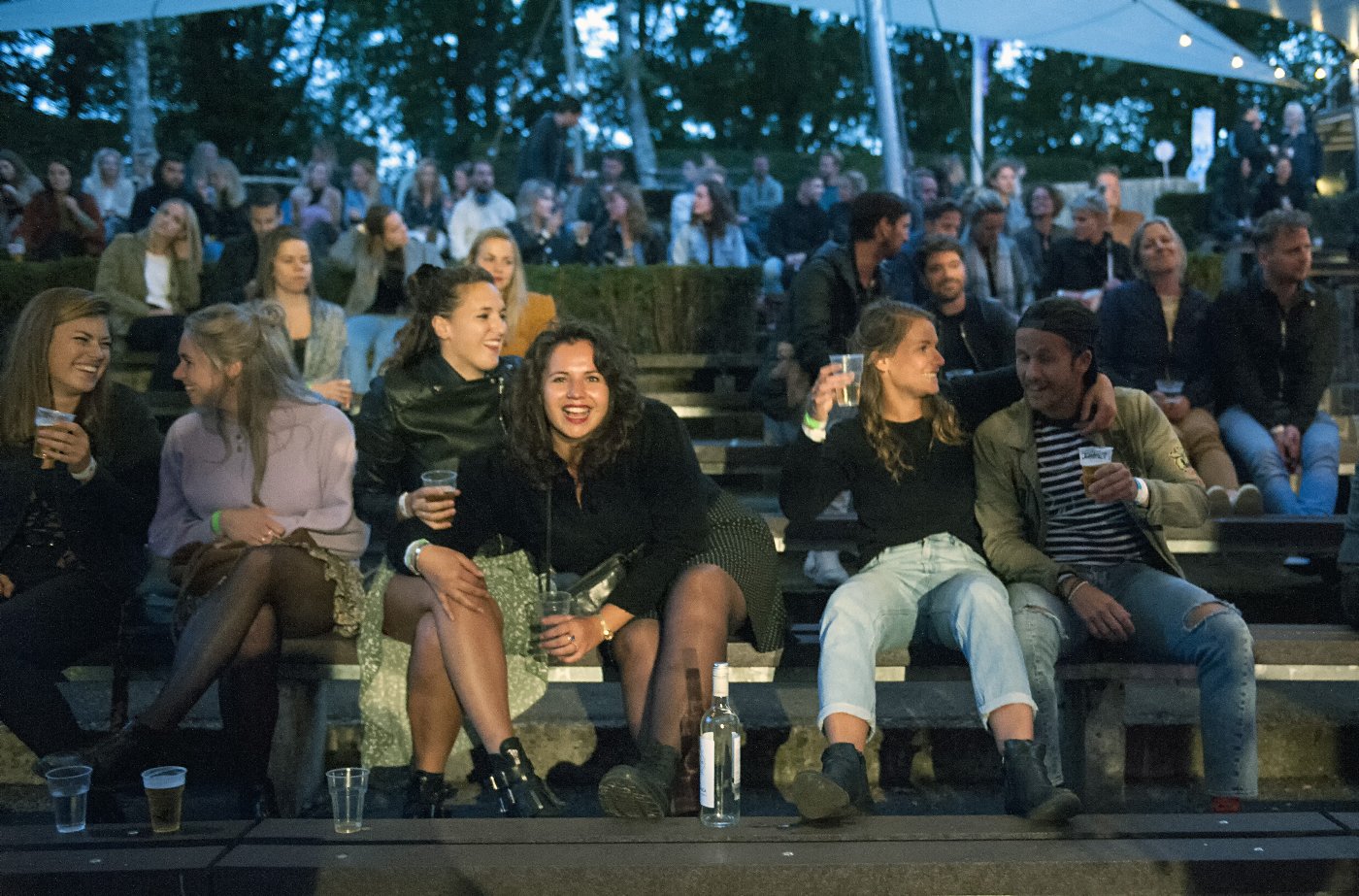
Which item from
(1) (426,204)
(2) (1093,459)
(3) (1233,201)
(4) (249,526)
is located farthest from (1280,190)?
(4) (249,526)

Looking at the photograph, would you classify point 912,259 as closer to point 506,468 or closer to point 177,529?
point 506,468

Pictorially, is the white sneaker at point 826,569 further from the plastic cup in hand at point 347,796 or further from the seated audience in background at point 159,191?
the seated audience in background at point 159,191

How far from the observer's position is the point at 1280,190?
1502 cm

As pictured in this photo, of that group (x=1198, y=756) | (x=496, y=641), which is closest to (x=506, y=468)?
(x=496, y=641)

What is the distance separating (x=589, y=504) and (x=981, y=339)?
8.34 feet

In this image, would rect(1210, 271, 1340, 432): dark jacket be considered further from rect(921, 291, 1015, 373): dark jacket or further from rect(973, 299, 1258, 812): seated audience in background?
rect(973, 299, 1258, 812): seated audience in background

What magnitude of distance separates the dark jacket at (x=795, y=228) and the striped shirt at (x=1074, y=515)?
7.43m

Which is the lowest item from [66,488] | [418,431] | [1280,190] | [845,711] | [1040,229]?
[845,711]

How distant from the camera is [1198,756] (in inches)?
195

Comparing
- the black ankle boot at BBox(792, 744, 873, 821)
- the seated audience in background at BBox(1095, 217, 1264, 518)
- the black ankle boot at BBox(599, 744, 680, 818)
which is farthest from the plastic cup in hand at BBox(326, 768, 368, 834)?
the seated audience in background at BBox(1095, 217, 1264, 518)

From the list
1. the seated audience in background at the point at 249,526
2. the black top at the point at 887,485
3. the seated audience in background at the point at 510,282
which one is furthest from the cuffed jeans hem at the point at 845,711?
the seated audience in background at the point at 510,282

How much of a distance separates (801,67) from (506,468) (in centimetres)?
2729

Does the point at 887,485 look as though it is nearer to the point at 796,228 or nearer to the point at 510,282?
the point at 510,282

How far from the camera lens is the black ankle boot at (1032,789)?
3.66m
